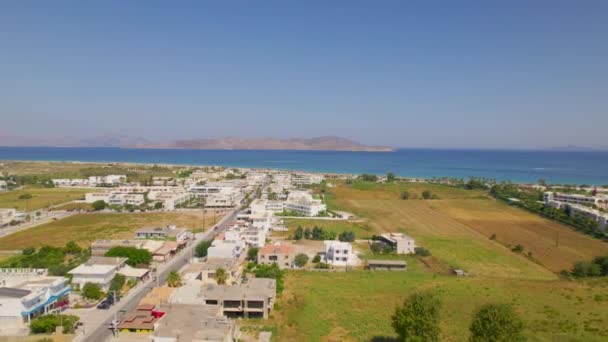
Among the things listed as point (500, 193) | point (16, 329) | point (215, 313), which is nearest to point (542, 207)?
point (500, 193)

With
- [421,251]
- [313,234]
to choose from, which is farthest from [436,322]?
[313,234]

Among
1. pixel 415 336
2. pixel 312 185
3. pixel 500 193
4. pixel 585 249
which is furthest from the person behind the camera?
pixel 312 185

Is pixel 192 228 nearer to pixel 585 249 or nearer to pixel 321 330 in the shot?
pixel 321 330

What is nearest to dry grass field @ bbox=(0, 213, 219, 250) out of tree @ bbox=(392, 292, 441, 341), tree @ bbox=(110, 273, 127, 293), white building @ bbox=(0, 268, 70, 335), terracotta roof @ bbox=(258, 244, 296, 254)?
tree @ bbox=(110, 273, 127, 293)

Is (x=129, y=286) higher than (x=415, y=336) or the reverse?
the reverse

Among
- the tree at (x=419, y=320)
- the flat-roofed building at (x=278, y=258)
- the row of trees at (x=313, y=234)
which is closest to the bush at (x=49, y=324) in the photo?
the flat-roofed building at (x=278, y=258)

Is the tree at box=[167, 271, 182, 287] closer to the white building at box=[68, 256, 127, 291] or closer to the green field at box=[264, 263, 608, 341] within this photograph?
the white building at box=[68, 256, 127, 291]

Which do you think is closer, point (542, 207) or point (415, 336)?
point (415, 336)
